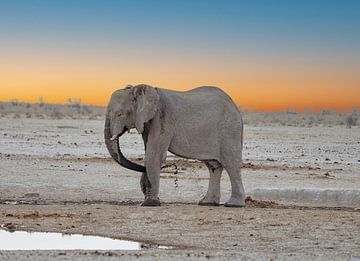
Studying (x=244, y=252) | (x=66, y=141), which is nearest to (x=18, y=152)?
(x=66, y=141)

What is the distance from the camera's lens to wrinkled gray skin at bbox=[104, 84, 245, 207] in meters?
17.7

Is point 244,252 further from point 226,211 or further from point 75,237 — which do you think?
point 226,211

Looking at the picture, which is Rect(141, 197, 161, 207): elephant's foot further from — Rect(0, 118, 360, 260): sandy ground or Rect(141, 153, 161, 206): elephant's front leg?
Rect(0, 118, 360, 260): sandy ground

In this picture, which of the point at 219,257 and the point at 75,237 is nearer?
the point at 219,257

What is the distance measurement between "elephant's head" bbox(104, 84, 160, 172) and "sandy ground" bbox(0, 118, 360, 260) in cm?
139

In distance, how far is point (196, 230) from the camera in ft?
48.2

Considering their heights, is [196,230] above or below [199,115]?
below

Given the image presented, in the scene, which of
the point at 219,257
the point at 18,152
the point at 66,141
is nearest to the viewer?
the point at 219,257

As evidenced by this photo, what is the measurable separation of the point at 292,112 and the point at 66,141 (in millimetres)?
93307

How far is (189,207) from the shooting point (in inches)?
680

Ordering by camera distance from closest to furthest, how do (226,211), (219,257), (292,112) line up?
(219,257) < (226,211) < (292,112)

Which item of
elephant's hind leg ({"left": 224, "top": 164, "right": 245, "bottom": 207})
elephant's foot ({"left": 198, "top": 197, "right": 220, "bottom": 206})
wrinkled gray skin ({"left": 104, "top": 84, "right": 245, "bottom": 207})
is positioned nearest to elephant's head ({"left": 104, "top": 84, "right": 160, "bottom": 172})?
wrinkled gray skin ({"left": 104, "top": 84, "right": 245, "bottom": 207})

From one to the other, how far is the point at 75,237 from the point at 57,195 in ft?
19.4

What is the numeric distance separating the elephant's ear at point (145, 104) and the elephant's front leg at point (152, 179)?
601 millimetres
